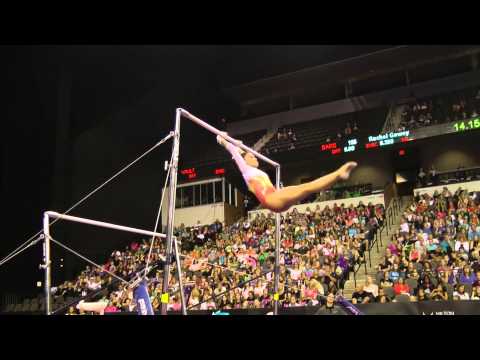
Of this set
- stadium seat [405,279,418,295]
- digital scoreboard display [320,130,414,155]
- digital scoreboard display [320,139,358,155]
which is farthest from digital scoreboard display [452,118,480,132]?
stadium seat [405,279,418,295]

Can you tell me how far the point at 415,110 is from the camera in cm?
1834

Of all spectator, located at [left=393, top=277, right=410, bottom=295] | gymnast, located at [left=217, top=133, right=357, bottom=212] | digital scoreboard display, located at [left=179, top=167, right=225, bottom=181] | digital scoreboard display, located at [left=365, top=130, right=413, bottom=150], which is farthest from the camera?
digital scoreboard display, located at [left=179, top=167, right=225, bottom=181]

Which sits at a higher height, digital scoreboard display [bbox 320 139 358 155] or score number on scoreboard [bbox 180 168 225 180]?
digital scoreboard display [bbox 320 139 358 155]

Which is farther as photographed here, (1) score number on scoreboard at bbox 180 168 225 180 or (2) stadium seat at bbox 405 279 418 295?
(1) score number on scoreboard at bbox 180 168 225 180

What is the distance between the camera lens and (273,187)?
5578 millimetres

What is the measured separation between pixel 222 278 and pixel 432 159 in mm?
10996

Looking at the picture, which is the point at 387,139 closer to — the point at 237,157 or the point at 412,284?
the point at 412,284

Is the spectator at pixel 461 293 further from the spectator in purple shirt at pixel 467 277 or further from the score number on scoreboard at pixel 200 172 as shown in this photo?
the score number on scoreboard at pixel 200 172

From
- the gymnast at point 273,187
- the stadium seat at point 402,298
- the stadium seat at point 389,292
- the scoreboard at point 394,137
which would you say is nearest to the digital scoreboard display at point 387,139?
the scoreboard at point 394,137

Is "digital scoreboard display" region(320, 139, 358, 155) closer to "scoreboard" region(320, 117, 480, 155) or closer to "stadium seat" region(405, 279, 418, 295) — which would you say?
"scoreboard" region(320, 117, 480, 155)

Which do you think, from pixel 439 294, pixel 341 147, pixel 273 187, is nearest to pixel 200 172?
pixel 341 147

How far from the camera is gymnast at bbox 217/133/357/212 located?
4.43m

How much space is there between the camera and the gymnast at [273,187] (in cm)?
443
